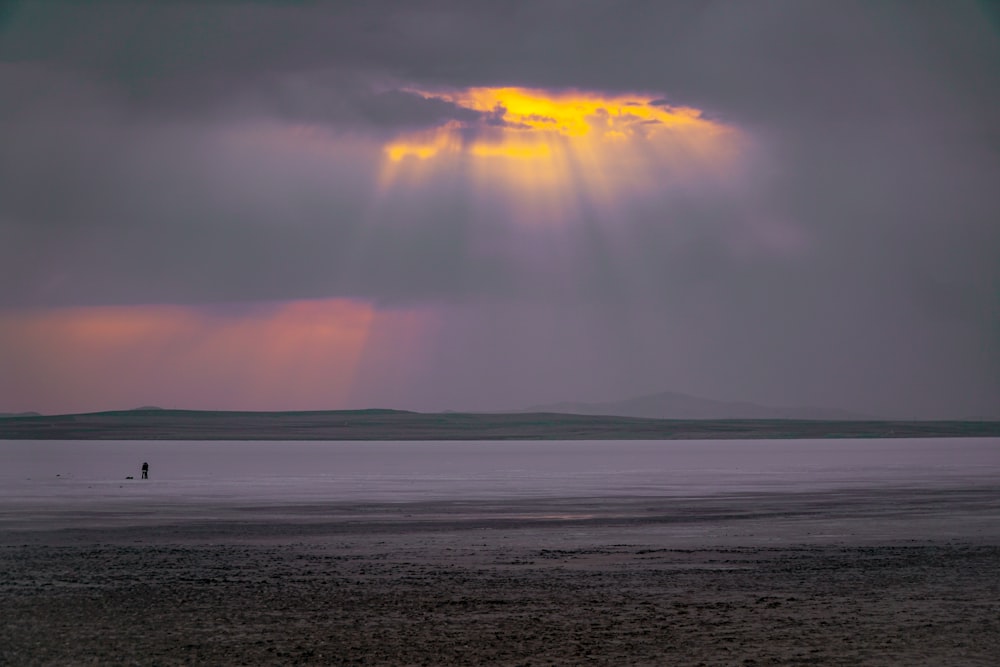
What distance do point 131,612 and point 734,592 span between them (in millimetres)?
12283

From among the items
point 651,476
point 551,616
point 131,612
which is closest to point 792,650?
point 551,616

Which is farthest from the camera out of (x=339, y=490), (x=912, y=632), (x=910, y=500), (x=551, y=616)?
(x=339, y=490)

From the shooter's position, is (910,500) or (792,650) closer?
(792,650)

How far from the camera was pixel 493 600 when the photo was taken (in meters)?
24.2

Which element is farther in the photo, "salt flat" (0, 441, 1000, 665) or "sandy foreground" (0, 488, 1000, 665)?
"salt flat" (0, 441, 1000, 665)

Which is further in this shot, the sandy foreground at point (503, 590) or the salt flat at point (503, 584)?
the salt flat at point (503, 584)

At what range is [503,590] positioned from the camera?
1008 inches

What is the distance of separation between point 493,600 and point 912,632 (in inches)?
321

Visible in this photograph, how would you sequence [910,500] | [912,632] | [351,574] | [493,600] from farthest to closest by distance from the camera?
[910,500], [351,574], [493,600], [912,632]

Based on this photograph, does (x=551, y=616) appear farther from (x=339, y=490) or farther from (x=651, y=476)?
(x=651, y=476)

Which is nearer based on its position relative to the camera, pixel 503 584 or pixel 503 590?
pixel 503 590

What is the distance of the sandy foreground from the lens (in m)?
19.3

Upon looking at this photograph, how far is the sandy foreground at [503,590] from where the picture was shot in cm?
1927

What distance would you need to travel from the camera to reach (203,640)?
66.0 ft
